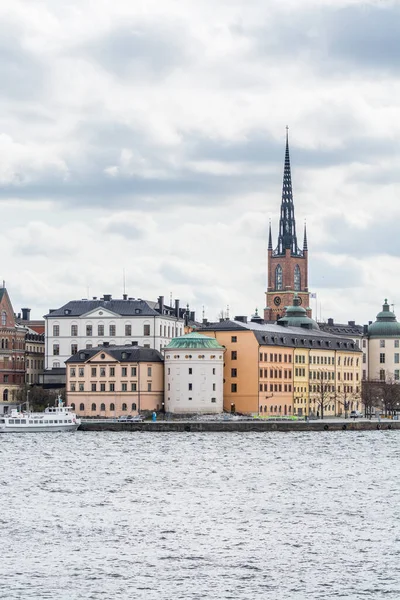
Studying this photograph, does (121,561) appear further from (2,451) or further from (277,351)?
(277,351)

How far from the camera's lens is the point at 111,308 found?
15075cm

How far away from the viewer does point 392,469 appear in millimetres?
76188

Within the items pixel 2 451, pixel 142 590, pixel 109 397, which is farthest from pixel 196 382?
pixel 142 590

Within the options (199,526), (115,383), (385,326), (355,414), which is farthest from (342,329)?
(199,526)

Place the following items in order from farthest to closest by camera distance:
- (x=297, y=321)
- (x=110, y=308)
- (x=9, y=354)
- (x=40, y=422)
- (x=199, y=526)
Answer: (x=297, y=321), (x=110, y=308), (x=9, y=354), (x=40, y=422), (x=199, y=526)

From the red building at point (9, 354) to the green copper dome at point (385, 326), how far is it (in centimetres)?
4787

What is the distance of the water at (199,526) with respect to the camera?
40219 millimetres

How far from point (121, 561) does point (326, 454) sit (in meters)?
46.3

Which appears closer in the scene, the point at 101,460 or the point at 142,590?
the point at 142,590

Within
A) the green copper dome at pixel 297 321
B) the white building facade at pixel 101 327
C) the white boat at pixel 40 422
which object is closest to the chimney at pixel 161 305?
the white building facade at pixel 101 327

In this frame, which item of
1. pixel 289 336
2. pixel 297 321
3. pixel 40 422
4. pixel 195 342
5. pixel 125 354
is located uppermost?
pixel 297 321

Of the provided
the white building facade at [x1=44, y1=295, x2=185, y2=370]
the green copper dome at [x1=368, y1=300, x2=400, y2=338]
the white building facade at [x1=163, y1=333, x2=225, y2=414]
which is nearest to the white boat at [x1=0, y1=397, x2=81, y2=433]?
the white building facade at [x1=163, y1=333, x2=225, y2=414]

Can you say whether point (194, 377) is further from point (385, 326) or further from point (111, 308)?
point (385, 326)

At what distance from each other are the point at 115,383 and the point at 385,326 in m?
53.3
